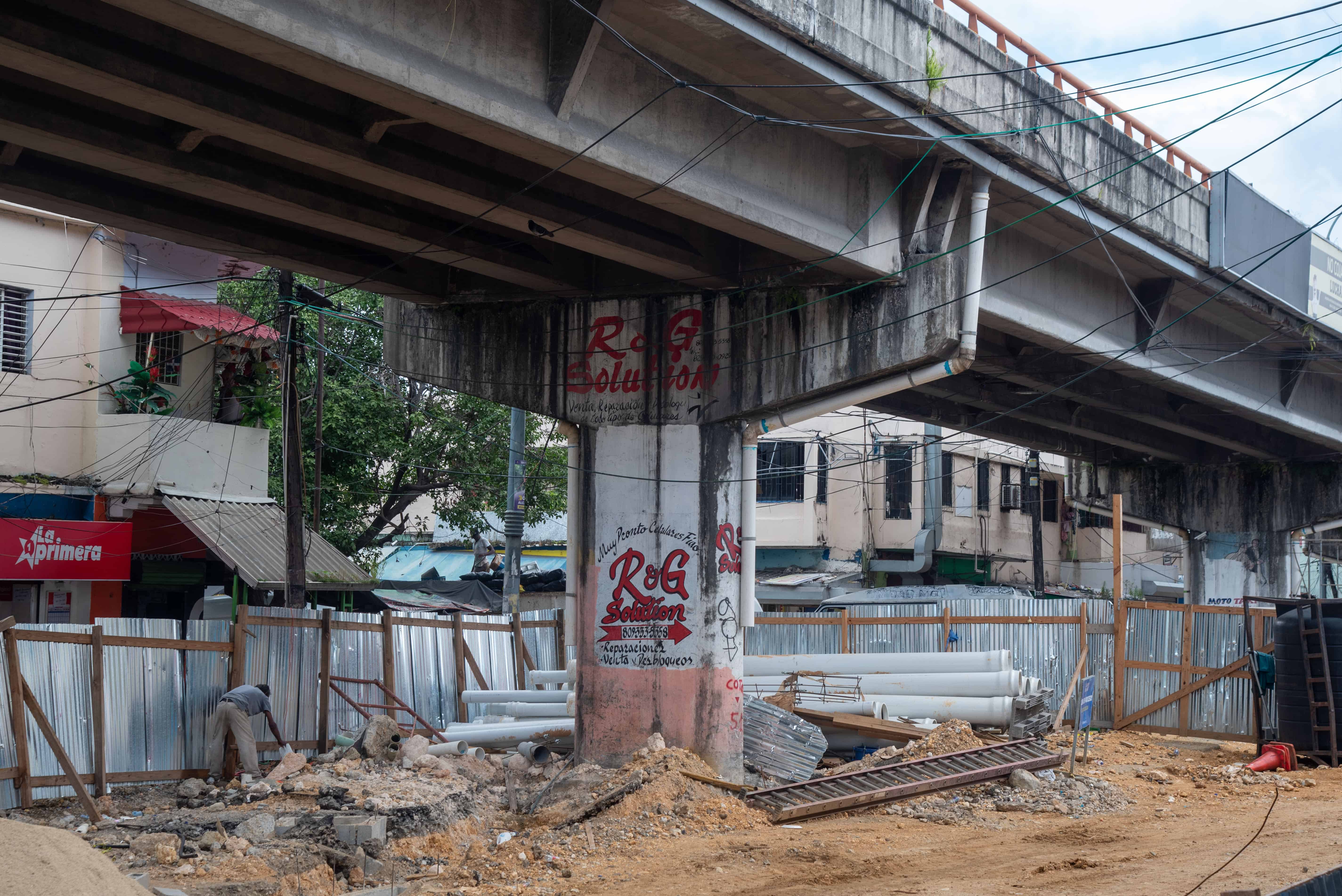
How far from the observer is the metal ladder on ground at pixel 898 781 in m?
12.4

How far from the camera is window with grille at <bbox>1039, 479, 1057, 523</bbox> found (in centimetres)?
4981

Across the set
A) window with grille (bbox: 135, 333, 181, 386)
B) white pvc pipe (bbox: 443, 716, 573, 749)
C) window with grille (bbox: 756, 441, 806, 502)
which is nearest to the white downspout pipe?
white pvc pipe (bbox: 443, 716, 573, 749)

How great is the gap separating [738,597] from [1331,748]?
27.4ft

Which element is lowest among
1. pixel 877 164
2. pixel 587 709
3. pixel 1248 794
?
pixel 1248 794

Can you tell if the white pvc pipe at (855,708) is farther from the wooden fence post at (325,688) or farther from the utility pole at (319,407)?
the utility pole at (319,407)

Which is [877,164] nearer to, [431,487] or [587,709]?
[587,709]

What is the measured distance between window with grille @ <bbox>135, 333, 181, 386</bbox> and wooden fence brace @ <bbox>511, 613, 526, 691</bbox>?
9.14 m

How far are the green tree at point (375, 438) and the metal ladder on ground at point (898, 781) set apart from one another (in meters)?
18.3

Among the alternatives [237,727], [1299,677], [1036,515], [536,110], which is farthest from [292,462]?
[1036,515]

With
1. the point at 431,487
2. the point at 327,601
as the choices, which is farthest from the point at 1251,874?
the point at 431,487

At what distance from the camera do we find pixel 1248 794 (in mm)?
14125

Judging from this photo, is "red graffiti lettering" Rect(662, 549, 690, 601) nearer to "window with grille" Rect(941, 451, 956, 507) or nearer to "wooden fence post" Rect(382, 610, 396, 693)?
"wooden fence post" Rect(382, 610, 396, 693)

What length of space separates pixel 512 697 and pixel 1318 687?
10783mm

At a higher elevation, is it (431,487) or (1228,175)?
(1228,175)
